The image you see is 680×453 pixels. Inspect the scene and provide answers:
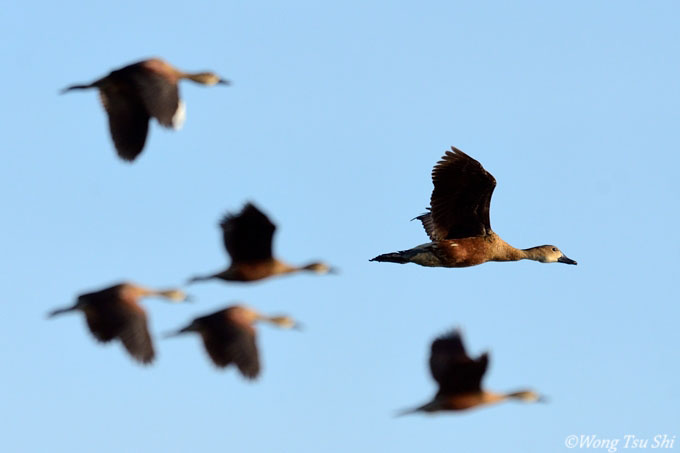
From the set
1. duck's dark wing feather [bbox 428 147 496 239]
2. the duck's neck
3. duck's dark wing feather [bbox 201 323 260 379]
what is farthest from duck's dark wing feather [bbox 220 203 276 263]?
the duck's neck

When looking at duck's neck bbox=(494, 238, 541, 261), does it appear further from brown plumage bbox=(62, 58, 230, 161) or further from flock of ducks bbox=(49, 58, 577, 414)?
brown plumage bbox=(62, 58, 230, 161)

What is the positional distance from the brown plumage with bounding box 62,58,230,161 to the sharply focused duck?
3367 millimetres

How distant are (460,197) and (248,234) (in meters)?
3.30

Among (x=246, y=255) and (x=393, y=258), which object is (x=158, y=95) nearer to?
(x=246, y=255)

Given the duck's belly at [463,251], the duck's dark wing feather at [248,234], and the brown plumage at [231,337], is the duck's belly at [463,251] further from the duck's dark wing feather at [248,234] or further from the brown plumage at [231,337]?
the brown plumage at [231,337]

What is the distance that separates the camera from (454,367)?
15492 millimetres

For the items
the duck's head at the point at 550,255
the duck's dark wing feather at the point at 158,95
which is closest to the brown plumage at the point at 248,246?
the duck's dark wing feather at the point at 158,95

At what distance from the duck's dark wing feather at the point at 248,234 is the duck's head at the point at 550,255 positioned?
16.5 feet

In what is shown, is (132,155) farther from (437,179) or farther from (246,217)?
(437,179)

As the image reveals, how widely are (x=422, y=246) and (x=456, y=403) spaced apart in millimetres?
3451

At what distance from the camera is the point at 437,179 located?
17.4 metres

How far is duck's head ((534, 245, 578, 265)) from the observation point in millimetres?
19469

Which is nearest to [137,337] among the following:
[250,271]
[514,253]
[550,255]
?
[250,271]

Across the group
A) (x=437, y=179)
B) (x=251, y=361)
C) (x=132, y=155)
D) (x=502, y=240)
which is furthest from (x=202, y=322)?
(x=502, y=240)
